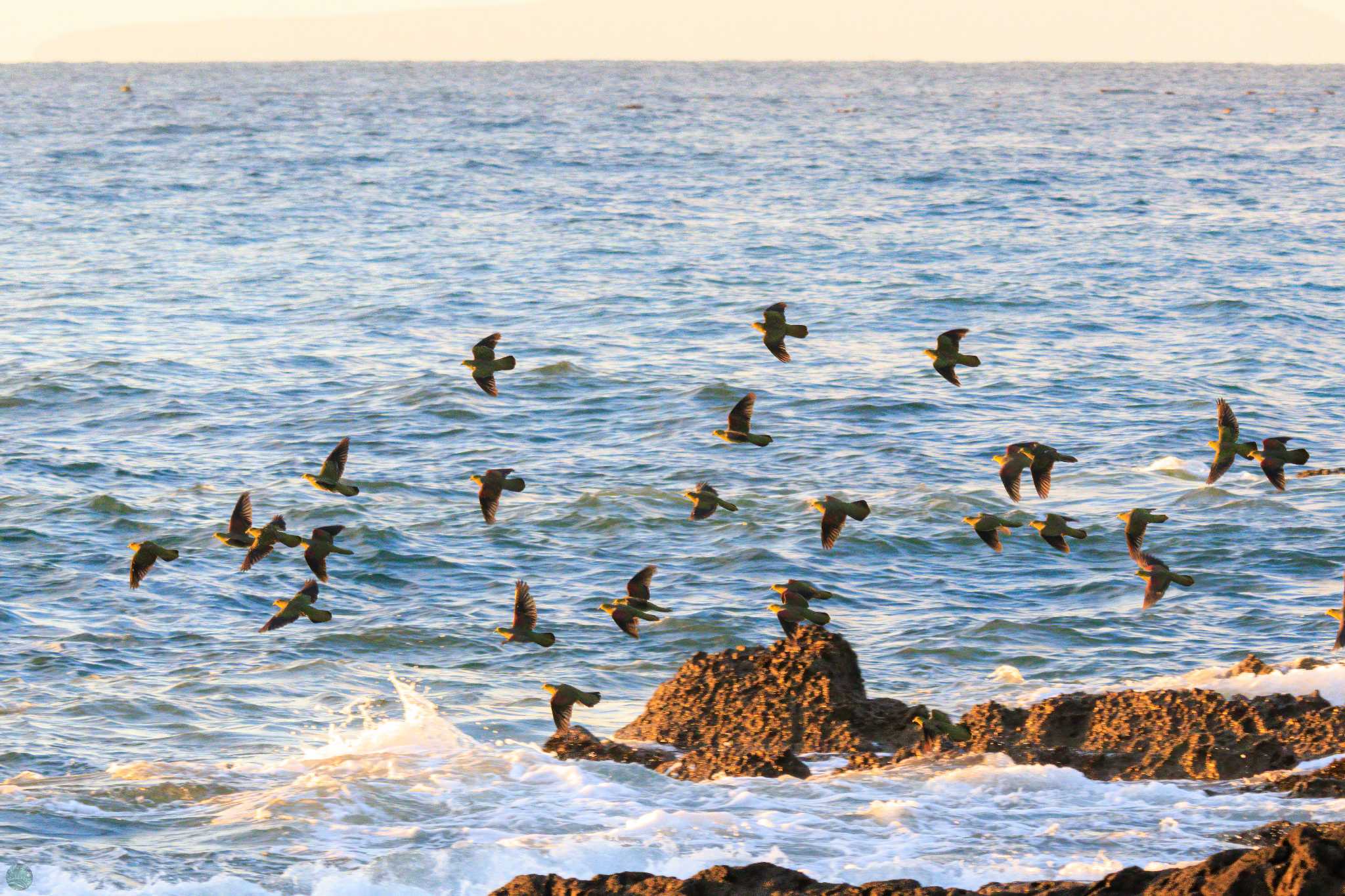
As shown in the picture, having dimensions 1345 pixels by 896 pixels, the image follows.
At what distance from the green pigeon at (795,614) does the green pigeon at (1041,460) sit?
1954 millimetres

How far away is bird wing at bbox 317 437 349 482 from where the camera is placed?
12297mm

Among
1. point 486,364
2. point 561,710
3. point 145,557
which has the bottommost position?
point 561,710

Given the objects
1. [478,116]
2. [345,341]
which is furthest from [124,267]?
[478,116]

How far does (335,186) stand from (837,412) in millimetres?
36153

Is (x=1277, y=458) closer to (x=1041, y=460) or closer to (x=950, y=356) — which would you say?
(x=1041, y=460)

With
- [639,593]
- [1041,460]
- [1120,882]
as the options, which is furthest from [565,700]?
[1120,882]

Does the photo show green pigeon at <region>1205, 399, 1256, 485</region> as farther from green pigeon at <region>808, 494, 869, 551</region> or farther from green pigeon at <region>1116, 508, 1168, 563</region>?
green pigeon at <region>808, 494, 869, 551</region>

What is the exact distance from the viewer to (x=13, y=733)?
13.9 metres

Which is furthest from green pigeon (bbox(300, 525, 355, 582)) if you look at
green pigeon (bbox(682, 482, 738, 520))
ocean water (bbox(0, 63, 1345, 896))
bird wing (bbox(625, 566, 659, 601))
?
green pigeon (bbox(682, 482, 738, 520))

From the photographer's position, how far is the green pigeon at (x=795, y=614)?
41.9 ft

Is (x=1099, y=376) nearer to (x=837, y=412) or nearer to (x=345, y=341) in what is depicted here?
(x=837, y=412)

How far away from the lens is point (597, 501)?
840 inches

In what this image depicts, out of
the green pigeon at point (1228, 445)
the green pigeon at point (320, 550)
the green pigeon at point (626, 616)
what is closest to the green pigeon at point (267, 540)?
the green pigeon at point (320, 550)

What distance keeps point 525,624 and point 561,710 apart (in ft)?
2.79
